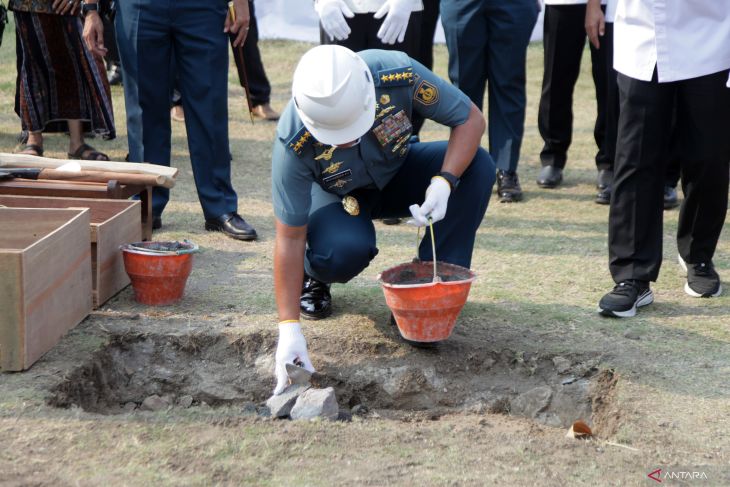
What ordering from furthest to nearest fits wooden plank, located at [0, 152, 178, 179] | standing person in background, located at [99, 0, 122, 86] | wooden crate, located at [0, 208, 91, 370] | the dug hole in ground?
1. standing person in background, located at [99, 0, 122, 86]
2. wooden plank, located at [0, 152, 178, 179]
3. wooden crate, located at [0, 208, 91, 370]
4. the dug hole in ground

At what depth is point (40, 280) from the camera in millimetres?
3342

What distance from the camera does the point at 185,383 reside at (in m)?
3.55

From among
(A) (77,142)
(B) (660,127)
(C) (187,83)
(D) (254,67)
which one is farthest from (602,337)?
(D) (254,67)

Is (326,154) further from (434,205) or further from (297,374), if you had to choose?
(297,374)

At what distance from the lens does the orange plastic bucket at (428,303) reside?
3254 millimetres

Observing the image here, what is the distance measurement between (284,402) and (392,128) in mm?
1028

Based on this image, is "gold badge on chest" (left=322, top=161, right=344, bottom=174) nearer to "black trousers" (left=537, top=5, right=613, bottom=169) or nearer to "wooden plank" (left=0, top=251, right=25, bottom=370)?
"wooden plank" (left=0, top=251, right=25, bottom=370)

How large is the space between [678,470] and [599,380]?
68 cm

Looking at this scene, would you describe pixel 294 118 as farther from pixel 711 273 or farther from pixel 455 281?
pixel 711 273

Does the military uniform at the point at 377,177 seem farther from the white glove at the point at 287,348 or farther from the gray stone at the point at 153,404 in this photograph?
the gray stone at the point at 153,404

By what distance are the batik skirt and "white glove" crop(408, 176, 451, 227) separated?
136 inches

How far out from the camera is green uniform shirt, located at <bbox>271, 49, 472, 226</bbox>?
3.27 metres

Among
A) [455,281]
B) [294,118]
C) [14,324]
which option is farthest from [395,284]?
[14,324]

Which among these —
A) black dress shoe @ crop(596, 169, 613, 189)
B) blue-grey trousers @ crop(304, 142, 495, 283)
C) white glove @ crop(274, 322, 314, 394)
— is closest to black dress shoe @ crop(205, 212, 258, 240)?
blue-grey trousers @ crop(304, 142, 495, 283)
